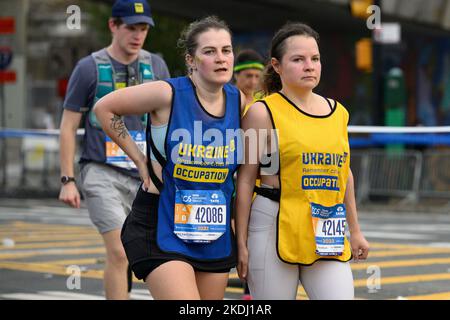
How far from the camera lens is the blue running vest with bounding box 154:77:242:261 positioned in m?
5.28

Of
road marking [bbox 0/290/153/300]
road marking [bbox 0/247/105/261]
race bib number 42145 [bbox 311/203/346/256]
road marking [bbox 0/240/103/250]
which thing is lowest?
road marking [bbox 0/240/103/250]

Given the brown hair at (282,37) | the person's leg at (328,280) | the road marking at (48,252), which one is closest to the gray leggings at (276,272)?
the person's leg at (328,280)

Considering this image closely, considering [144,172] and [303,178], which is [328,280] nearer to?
[303,178]

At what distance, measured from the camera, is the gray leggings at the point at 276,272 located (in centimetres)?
524

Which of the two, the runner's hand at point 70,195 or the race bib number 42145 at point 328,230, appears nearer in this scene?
the race bib number 42145 at point 328,230

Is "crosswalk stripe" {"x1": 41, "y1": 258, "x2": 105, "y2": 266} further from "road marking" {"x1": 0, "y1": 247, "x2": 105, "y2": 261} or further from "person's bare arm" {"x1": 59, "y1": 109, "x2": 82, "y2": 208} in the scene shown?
"person's bare arm" {"x1": 59, "y1": 109, "x2": 82, "y2": 208}

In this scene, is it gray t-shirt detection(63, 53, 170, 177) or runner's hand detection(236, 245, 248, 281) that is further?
gray t-shirt detection(63, 53, 170, 177)

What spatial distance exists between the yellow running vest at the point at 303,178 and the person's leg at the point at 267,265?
0.17 ft

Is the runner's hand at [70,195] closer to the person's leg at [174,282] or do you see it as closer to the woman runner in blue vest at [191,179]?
the woman runner in blue vest at [191,179]

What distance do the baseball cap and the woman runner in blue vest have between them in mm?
2094

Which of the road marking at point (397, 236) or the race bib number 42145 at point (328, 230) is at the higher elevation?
the race bib number 42145 at point (328, 230)

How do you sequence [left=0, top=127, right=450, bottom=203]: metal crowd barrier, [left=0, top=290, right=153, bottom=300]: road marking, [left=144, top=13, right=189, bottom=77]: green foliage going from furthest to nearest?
[left=144, top=13, right=189, bottom=77]: green foliage < [left=0, top=127, right=450, bottom=203]: metal crowd barrier < [left=0, top=290, right=153, bottom=300]: road marking

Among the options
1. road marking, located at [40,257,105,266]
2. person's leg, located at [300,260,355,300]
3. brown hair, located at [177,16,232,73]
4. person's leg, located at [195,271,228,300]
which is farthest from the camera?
road marking, located at [40,257,105,266]

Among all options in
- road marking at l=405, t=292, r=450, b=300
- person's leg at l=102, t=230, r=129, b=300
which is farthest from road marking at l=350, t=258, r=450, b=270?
person's leg at l=102, t=230, r=129, b=300
